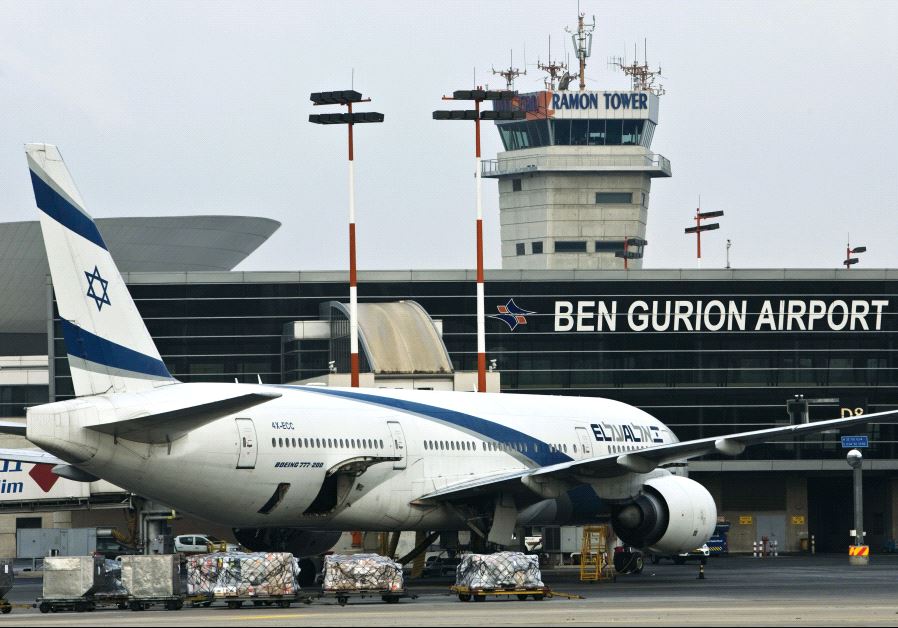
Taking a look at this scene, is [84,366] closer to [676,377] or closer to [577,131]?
[676,377]

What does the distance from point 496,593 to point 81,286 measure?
10132 mm

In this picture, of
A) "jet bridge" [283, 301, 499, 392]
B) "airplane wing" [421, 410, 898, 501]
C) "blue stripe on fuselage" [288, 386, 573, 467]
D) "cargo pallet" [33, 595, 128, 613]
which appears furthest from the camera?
"jet bridge" [283, 301, 499, 392]

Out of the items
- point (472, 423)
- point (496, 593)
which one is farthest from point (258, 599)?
point (472, 423)

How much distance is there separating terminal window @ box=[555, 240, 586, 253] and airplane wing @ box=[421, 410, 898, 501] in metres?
75.8

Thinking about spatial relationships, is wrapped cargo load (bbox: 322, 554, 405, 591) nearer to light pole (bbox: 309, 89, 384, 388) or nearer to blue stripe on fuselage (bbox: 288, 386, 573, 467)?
blue stripe on fuselage (bbox: 288, 386, 573, 467)

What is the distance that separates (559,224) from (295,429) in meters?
80.3

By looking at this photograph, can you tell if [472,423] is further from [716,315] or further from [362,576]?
[716,315]

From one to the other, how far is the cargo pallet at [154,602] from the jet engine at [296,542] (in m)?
6.58

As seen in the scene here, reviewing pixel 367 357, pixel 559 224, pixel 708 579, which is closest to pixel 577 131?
pixel 559 224

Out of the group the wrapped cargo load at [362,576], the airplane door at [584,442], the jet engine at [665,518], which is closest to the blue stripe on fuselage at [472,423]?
the airplane door at [584,442]

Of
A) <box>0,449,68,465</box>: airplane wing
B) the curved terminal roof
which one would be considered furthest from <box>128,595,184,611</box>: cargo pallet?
the curved terminal roof

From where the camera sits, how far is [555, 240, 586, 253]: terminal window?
110 metres

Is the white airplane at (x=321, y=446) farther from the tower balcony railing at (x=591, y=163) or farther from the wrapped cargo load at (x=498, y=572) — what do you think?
the tower balcony railing at (x=591, y=163)

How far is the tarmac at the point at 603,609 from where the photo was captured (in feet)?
73.3
